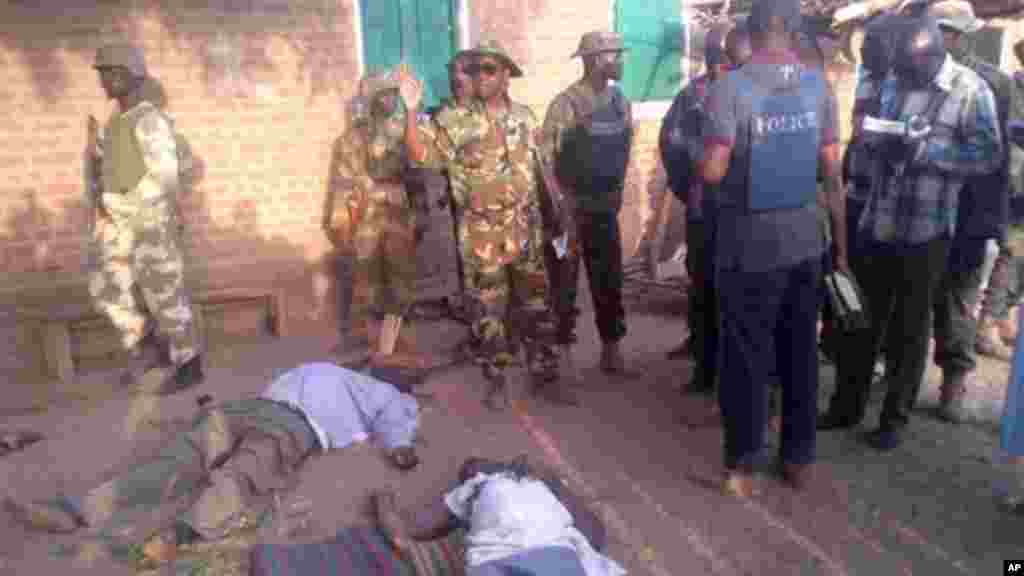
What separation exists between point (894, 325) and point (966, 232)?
64 cm

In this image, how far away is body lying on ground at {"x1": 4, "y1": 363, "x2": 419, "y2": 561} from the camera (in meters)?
3.51

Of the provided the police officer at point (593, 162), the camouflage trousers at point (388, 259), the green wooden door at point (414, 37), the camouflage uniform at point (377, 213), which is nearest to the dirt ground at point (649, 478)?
the police officer at point (593, 162)

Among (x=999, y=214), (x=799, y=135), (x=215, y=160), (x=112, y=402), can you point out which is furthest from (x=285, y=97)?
(x=999, y=214)

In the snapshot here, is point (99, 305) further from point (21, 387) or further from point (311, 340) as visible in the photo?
point (311, 340)

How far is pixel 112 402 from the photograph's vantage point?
5.15m

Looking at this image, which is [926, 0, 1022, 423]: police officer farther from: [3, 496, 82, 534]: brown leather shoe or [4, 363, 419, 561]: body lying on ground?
[3, 496, 82, 534]: brown leather shoe

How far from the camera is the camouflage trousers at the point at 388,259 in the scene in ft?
19.3

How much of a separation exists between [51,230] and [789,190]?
4.68 metres

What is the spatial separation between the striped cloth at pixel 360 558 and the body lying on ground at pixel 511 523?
71mm

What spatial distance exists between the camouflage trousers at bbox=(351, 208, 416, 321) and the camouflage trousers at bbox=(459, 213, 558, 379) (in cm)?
130

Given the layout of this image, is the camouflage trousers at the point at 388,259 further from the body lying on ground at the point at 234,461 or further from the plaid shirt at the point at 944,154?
the plaid shirt at the point at 944,154

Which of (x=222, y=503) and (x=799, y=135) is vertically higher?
(x=799, y=135)

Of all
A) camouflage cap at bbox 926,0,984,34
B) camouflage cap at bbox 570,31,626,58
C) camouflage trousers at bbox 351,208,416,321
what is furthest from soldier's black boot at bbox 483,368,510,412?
camouflage cap at bbox 926,0,984,34

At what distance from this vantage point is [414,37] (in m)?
6.64
